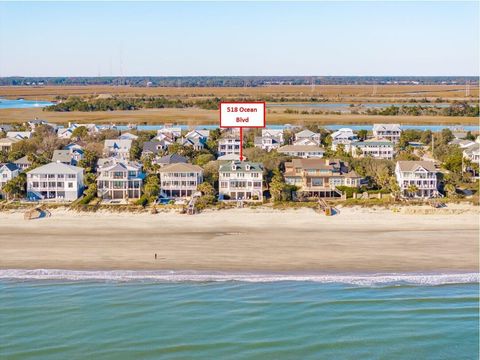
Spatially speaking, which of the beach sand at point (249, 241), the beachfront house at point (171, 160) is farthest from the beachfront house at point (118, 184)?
the beachfront house at point (171, 160)

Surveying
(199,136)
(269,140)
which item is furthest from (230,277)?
(199,136)

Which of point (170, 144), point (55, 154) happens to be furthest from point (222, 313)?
point (170, 144)

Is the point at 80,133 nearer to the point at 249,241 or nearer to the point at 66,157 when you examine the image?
the point at 66,157

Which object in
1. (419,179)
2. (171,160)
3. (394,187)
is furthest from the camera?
(171,160)

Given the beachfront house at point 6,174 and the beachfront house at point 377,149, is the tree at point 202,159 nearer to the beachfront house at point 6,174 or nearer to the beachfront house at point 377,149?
the beachfront house at point 6,174

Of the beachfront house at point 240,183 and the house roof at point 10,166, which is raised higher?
the house roof at point 10,166

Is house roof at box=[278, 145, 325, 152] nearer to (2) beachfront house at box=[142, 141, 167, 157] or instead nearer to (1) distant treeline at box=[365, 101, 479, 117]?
(2) beachfront house at box=[142, 141, 167, 157]

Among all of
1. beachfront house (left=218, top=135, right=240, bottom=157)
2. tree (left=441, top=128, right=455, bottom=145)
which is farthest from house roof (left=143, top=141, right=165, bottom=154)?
tree (left=441, top=128, right=455, bottom=145)
